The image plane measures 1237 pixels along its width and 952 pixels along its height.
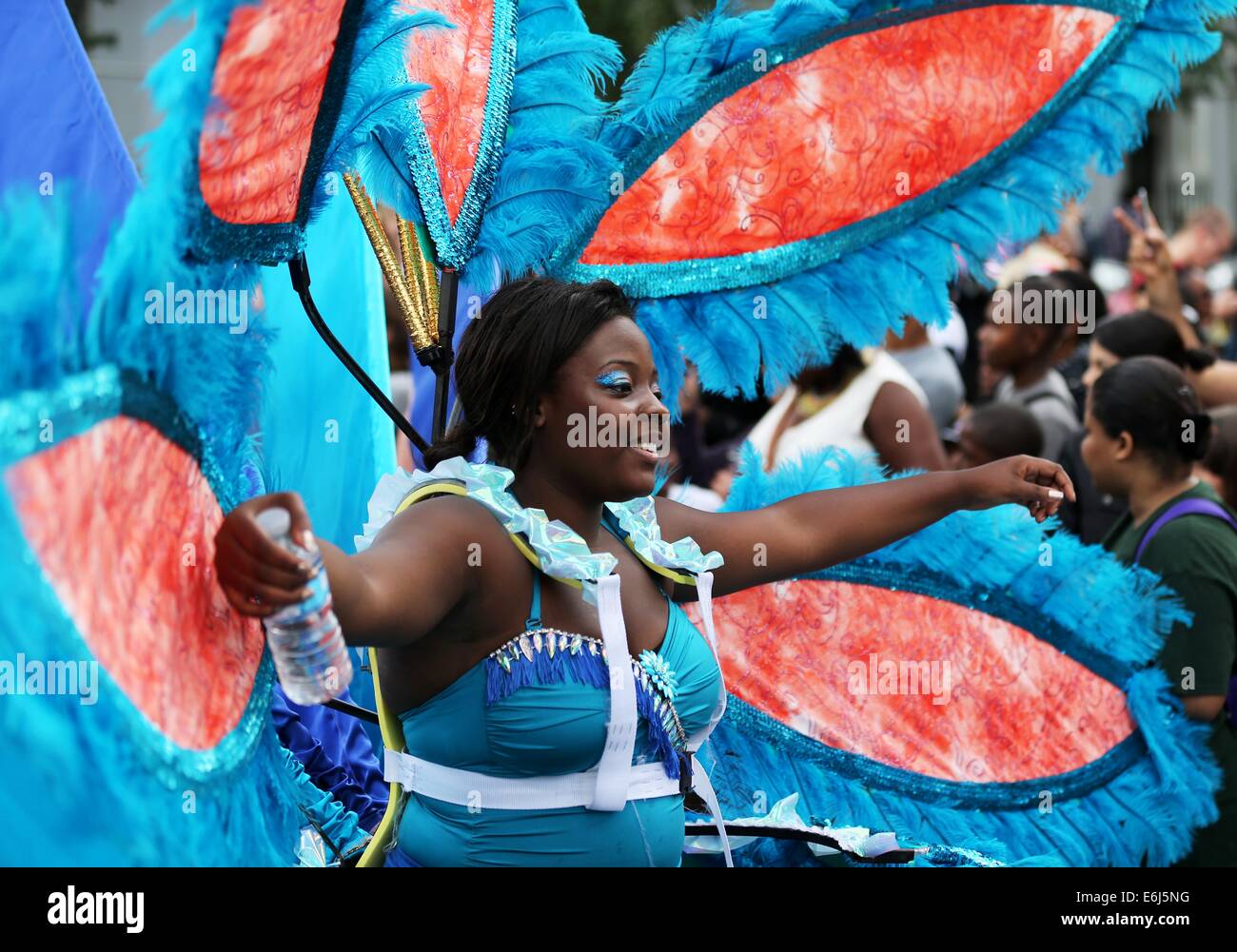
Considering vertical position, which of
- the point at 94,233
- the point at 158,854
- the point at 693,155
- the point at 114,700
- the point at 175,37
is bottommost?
the point at 158,854

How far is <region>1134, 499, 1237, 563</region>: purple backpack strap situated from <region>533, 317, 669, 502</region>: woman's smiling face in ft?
5.72

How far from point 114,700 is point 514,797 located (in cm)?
57

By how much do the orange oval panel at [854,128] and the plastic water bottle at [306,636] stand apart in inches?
53.2

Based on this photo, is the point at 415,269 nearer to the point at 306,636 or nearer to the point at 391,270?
the point at 391,270

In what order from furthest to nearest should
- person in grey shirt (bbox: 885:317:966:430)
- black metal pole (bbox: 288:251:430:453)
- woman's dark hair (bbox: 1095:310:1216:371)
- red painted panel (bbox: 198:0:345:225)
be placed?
person in grey shirt (bbox: 885:317:966:430), woman's dark hair (bbox: 1095:310:1216:371), black metal pole (bbox: 288:251:430:453), red painted panel (bbox: 198:0:345:225)

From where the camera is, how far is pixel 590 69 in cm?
262

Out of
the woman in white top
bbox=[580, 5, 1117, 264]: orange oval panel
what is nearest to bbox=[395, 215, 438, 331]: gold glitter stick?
bbox=[580, 5, 1117, 264]: orange oval panel

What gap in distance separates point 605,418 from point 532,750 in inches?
18.2

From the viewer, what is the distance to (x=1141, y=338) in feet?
14.3

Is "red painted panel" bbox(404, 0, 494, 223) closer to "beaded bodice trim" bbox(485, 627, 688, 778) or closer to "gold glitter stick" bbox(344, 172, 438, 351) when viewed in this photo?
"gold glitter stick" bbox(344, 172, 438, 351)

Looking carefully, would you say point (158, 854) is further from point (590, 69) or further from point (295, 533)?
point (590, 69)

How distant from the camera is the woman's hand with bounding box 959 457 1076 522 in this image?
8.08 feet

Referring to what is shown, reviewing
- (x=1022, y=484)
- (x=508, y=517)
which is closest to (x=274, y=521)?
(x=508, y=517)
